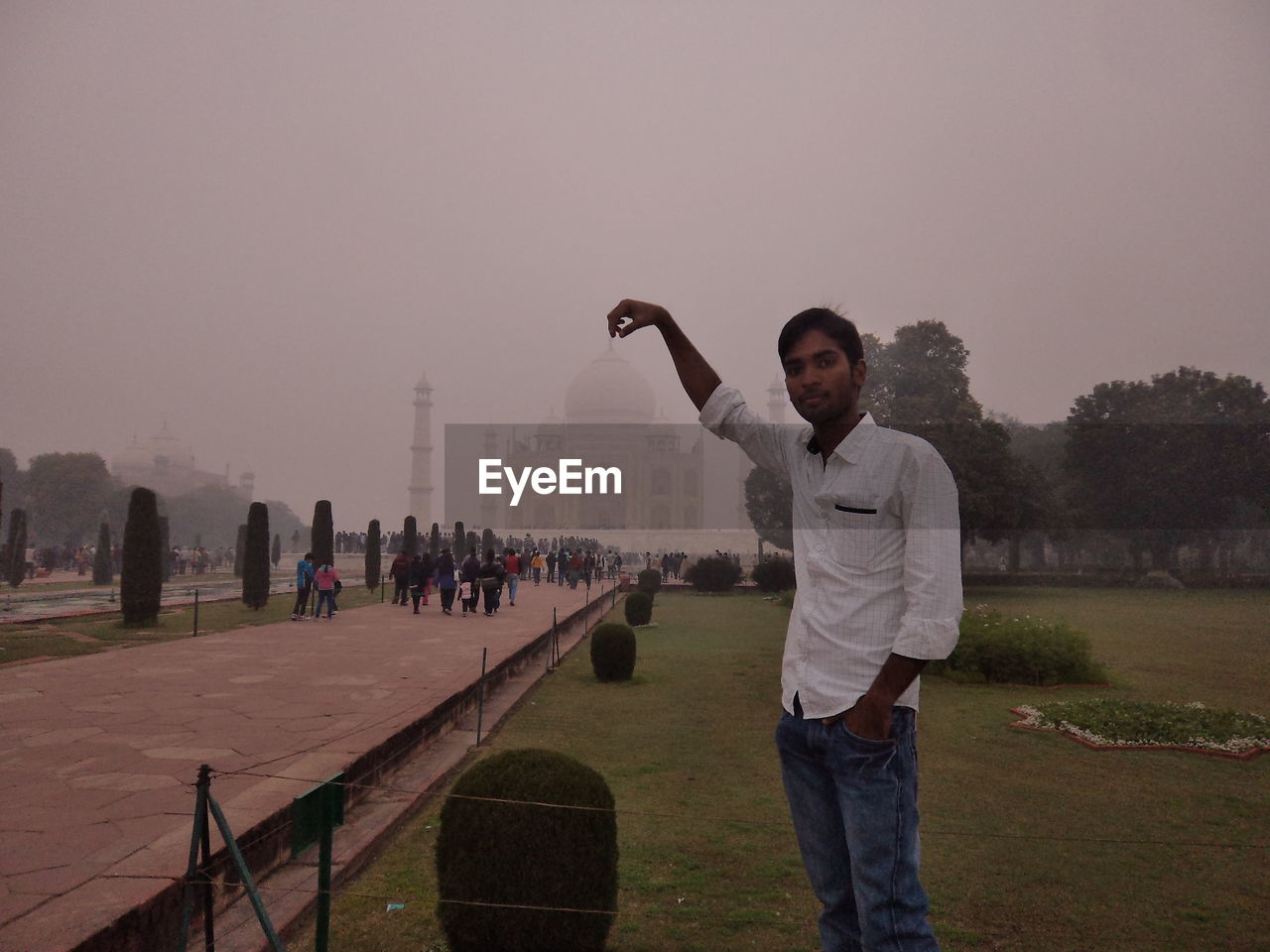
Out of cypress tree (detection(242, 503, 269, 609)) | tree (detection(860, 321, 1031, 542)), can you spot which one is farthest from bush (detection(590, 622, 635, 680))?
tree (detection(860, 321, 1031, 542))

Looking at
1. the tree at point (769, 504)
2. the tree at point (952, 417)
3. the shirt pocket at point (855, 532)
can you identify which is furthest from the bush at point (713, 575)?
the shirt pocket at point (855, 532)

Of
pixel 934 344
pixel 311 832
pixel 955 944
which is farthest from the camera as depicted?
pixel 934 344

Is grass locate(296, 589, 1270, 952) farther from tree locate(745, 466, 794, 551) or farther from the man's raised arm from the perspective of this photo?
tree locate(745, 466, 794, 551)

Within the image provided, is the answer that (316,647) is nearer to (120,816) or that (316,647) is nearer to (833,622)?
(120,816)

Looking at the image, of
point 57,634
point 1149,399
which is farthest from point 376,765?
point 1149,399

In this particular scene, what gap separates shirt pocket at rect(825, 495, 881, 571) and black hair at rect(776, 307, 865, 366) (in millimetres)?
262

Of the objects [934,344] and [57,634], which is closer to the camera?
[57,634]

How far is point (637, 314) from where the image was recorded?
1745 mm

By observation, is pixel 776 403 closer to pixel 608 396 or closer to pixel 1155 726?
pixel 608 396

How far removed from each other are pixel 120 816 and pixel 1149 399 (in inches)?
1286

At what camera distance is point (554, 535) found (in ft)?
186

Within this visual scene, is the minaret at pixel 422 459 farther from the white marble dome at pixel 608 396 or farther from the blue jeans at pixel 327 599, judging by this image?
the blue jeans at pixel 327 599

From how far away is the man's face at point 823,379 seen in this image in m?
1.45

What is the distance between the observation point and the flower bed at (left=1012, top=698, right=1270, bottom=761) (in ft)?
18.8
